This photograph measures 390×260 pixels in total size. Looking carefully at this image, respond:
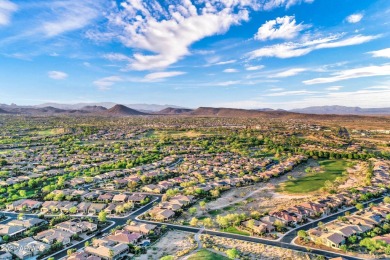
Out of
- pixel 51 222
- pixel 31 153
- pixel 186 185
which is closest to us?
pixel 51 222

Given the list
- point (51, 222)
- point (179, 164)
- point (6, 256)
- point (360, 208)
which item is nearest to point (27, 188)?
point (51, 222)

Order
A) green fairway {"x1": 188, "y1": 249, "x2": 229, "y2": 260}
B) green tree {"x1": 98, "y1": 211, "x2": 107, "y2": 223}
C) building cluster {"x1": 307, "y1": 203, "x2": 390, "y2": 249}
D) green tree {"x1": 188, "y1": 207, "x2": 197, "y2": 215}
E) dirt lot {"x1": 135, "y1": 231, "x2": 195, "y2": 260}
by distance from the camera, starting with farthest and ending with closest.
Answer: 1. green tree {"x1": 188, "y1": 207, "x2": 197, "y2": 215}
2. green tree {"x1": 98, "y1": 211, "x2": 107, "y2": 223}
3. building cluster {"x1": 307, "y1": 203, "x2": 390, "y2": 249}
4. dirt lot {"x1": 135, "y1": 231, "x2": 195, "y2": 260}
5. green fairway {"x1": 188, "y1": 249, "x2": 229, "y2": 260}

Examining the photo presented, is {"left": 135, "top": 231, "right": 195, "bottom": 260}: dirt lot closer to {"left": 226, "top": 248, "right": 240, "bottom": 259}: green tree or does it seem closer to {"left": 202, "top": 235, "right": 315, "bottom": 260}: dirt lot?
{"left": 202, "top": 235, "right": 315, "bottom": 260}: dirt lot

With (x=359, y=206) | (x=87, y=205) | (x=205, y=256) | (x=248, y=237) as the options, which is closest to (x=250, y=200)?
(x=248, y=237)

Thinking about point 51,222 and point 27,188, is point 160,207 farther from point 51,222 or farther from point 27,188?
point 27,188

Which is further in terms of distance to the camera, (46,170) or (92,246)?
(46,170)

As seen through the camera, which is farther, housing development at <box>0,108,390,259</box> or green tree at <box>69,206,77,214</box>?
green tree at <box>69,206,77,214</box>

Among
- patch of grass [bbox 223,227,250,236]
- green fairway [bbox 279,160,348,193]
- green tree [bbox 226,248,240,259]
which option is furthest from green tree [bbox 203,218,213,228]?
green fairway [bbox 279,160,348,193]
